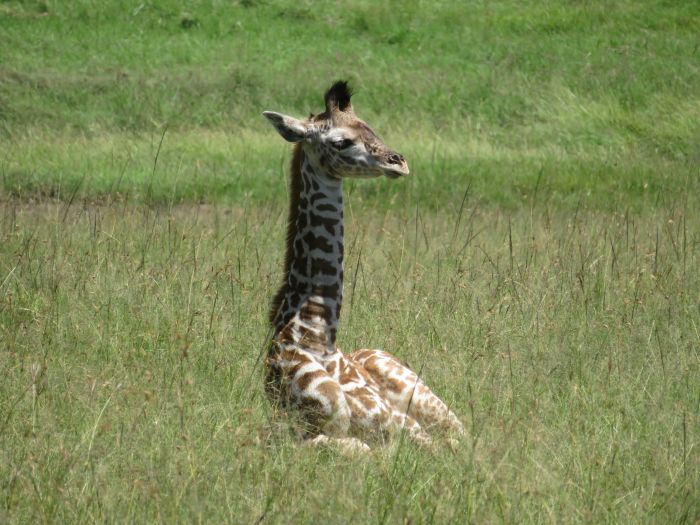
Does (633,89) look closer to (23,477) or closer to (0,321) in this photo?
(0,321)

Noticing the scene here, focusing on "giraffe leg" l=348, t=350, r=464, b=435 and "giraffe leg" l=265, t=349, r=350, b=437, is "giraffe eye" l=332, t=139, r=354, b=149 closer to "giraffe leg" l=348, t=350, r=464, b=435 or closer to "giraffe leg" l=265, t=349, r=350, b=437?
"giraffe leg" l=265, t=349, r=350, b=437

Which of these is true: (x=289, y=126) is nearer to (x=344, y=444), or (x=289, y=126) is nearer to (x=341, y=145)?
(x=341, y=145)

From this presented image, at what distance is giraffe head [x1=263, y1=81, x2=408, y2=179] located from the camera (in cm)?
572

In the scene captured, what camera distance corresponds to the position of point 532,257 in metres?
9.24

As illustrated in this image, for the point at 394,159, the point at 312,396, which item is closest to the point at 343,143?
the point at 394,159

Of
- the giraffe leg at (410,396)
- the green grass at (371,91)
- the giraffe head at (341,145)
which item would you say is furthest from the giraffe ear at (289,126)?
the green grass at (371,91)

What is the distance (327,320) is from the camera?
19.0ft

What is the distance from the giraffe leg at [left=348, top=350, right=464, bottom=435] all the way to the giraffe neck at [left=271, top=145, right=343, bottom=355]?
1.24 ft

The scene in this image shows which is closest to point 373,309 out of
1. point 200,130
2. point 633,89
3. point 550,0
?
point 200,130

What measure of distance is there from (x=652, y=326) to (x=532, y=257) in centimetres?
197

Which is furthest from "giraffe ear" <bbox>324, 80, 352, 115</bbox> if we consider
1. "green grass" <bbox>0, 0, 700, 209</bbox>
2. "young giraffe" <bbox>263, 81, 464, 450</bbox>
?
"green grass" <bbox>0, 0, 700, 209</bbox>

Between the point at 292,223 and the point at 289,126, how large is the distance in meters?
0.56

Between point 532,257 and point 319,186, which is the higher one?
point 319,186

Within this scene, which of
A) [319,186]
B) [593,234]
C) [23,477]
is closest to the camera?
[23,477]
